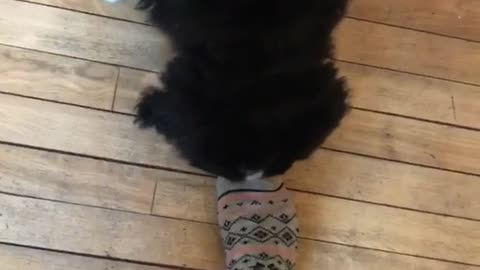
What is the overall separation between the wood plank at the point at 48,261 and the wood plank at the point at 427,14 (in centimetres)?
62

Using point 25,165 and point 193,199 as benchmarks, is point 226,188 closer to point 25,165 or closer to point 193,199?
point 193,199

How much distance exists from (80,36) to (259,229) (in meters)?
0.45

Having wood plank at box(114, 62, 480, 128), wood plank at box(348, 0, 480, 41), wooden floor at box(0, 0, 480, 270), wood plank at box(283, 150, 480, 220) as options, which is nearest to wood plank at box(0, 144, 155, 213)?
wooden floor at box(0, 0, 480, 270)

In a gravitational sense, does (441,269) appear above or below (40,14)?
below

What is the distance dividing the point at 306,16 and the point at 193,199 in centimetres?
47

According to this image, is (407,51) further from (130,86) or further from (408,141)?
(130,86)

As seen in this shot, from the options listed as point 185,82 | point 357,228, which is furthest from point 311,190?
point 185,82

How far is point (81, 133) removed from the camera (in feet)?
3.83

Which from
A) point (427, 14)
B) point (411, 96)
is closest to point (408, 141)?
point (411, 96)

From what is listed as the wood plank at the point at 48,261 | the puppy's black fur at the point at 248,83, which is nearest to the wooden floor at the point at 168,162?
the wood plank at the point at 48,261

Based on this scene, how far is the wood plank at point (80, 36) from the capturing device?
1206mm

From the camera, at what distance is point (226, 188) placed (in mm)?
1139

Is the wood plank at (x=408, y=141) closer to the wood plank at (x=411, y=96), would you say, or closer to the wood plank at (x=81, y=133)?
the wood plank at (x=411, y=96)

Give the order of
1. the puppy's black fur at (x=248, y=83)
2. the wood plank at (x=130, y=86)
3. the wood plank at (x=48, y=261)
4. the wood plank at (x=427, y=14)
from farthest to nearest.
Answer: the wood plank at (x=427, y=14) → the wood plank at (x=130, y=86) → the wood plank at (x=48, y=261) → the puppy's black fur at (x=248, y=83)
